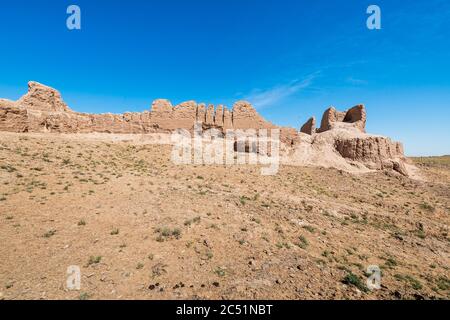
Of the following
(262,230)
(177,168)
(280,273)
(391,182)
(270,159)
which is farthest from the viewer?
(270,159)

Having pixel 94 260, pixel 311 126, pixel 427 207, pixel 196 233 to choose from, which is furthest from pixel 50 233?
pixel 311 126

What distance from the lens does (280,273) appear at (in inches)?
283

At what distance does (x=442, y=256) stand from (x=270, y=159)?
15648 mm

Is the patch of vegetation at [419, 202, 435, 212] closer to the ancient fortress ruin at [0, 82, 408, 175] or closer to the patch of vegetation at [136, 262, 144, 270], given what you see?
the ancient fortress ruin at [0, 82, 408, 175]

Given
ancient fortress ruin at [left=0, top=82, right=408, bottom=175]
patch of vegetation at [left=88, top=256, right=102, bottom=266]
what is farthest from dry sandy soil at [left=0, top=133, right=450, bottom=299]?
ancient fortress ruin at [left=0, top=82, right=408, bottom=175]

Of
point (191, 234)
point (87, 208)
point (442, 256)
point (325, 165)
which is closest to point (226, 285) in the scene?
point (191, 234)

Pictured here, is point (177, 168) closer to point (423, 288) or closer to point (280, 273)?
point (280, 273)

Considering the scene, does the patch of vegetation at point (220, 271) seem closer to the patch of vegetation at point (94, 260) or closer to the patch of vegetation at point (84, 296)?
the patch of vegetation at point (84, 296)

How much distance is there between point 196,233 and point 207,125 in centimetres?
1721

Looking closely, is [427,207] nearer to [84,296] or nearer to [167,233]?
[167,233]

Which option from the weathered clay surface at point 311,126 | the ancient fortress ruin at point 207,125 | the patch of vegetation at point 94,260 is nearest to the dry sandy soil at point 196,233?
the patch of vegetation at point 94,260

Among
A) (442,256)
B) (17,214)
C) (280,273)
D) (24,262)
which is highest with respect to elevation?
(17,214)

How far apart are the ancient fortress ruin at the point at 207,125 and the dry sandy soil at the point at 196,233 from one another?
387cm

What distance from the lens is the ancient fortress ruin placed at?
2175 cm
